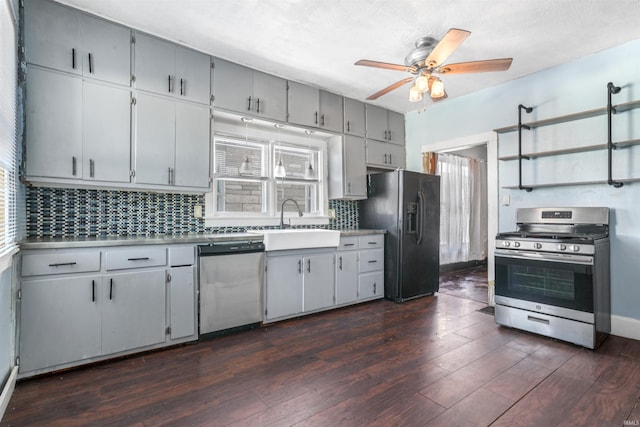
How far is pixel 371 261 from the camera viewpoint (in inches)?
157

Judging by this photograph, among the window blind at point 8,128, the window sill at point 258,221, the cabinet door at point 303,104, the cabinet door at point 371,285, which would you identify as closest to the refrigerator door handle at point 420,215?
the cabinet door at point 371,285

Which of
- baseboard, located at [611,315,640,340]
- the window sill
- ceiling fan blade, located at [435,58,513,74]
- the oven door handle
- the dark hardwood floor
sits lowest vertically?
the dark hardwood floor

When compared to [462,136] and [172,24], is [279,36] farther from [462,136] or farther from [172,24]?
[462,136]

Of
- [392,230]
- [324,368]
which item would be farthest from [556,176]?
[324,368]

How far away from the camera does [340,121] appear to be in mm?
4176

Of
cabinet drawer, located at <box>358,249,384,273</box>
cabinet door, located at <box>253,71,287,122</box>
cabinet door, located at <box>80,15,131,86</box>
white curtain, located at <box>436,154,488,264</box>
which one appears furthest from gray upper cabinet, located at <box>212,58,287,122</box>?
white curtain, located at <box>436,154,488,264</box>

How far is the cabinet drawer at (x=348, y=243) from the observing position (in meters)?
3.70

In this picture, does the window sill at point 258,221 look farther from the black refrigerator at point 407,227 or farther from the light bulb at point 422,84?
the light bulb at point 422,84

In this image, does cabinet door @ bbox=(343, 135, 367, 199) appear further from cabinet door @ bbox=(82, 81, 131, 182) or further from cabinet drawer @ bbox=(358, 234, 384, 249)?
cabinet door @ bbox=(82, 81, 131, 182)

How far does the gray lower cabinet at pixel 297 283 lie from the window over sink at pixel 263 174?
69 centimetres

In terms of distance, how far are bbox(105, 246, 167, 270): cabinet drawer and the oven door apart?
3114 millimetres

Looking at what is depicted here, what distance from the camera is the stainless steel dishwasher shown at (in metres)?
2.76

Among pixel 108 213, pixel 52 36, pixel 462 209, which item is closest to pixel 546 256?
pixel 462 209

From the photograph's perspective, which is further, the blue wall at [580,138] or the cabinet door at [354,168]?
the cabinet door at [354,168]
